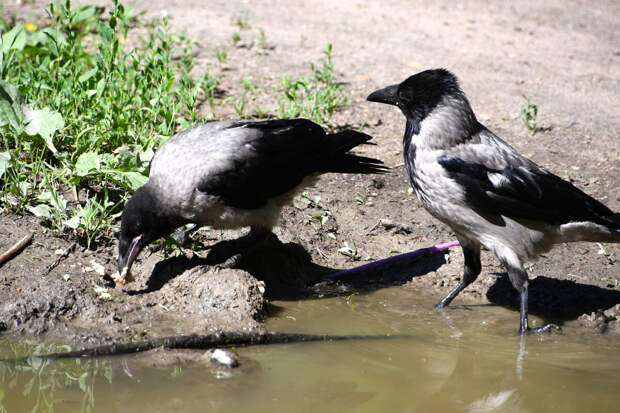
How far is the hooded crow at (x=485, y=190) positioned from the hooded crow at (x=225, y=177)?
2.59ft

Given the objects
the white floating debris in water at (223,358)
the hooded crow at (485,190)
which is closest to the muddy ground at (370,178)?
the white floating debris in water at (223,358)

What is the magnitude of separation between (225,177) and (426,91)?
4.89 ft

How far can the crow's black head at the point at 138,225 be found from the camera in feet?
16.4

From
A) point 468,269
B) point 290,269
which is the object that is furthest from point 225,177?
point 468,269

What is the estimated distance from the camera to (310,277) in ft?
18.7

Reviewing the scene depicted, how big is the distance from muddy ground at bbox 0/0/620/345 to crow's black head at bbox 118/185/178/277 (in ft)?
0.75

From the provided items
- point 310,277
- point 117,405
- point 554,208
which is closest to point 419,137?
point 554,208

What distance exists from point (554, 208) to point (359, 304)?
148cm

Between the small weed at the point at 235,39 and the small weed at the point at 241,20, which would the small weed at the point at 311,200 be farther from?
the small weed at the point at 241,20

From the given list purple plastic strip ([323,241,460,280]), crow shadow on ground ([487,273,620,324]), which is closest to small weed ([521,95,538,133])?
purple plastic strip ([323,241,460,280])

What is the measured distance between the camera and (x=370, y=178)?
6.86 meters

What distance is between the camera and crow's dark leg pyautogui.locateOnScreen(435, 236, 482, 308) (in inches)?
210

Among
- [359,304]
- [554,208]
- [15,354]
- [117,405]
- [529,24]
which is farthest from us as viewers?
[529,24]

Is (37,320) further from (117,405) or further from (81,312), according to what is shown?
(117,405)
